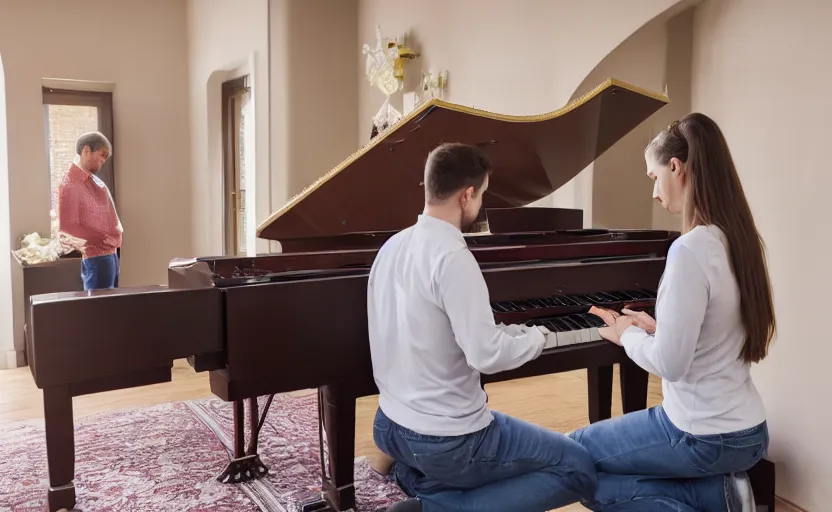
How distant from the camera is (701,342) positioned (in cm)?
165

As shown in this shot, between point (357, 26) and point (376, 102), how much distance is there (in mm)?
740

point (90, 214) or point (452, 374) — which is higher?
point (90, 214)

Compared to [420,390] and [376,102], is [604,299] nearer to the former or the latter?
[420,390]

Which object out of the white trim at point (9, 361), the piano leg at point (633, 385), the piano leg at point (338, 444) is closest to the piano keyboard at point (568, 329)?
the piano leg at point (633, 385)

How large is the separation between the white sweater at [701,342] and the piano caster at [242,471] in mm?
1741

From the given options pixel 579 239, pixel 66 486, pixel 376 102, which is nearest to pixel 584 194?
pixel 579 239

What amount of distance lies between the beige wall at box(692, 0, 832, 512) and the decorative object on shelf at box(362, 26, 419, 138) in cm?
273

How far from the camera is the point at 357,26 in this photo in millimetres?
6027

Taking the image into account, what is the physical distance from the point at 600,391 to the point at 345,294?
1.38 m

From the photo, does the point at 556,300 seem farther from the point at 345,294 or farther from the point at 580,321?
the point at 345,294

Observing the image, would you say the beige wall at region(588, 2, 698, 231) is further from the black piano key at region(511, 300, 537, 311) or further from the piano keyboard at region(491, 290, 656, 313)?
the black piano key at region(511, 300, 537, 311)

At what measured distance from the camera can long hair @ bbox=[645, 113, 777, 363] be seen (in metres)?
1.62

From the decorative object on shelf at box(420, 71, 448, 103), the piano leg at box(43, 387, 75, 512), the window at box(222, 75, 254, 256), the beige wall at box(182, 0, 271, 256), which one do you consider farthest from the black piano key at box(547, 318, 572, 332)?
the window at box(222, 75, 254, 256)

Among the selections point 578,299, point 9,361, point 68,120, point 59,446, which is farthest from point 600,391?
point 68,120
